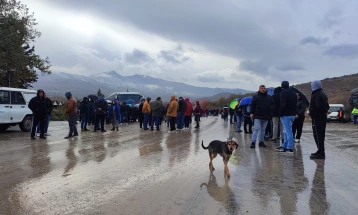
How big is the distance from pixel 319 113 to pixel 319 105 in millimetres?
216

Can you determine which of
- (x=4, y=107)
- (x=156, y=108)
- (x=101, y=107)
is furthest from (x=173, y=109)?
(x=4, y=107)

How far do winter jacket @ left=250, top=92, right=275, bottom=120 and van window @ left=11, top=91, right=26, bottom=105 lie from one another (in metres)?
9.96

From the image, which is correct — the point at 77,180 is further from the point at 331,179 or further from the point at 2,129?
the point at 2,129

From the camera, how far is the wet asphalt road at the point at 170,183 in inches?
179

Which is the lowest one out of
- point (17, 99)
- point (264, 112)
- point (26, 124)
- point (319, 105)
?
point (26, 124)

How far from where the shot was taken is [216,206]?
4.59 m

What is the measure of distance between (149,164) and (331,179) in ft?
12.0

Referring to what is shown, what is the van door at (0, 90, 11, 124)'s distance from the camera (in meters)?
13.7

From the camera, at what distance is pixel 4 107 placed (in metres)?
13.8

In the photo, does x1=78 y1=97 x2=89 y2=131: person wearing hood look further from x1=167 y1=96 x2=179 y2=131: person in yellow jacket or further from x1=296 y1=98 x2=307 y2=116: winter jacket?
x1=296 y1=98 x2=307 y2=116: winter jacket

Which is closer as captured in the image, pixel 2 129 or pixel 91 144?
pixel 91 144

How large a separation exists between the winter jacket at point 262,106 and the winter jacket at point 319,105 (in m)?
1.68

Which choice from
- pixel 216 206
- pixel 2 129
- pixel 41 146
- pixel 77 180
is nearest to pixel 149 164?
pixel 77 180

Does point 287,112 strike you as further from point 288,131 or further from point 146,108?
point 146,108
